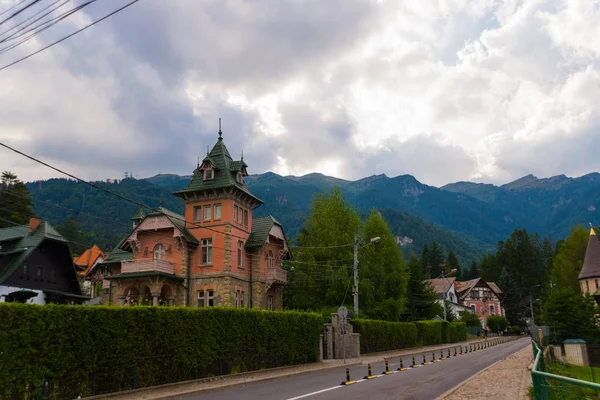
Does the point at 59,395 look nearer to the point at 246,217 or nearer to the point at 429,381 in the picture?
the point at 429,381

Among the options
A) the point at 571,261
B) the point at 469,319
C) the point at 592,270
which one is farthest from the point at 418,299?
the point at 571,261

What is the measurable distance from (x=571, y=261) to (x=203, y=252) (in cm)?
6855

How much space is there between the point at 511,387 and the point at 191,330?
39.7ft

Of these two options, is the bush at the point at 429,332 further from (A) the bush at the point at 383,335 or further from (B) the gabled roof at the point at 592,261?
(B) the gabled roof at the point at 592,261

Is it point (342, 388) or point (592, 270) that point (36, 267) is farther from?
point (592, 270)

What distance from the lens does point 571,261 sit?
8200cm

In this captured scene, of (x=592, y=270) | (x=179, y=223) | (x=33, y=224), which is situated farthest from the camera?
(x=592, y=270)

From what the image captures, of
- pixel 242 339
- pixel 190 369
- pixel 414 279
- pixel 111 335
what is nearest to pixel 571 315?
pixel 414 279

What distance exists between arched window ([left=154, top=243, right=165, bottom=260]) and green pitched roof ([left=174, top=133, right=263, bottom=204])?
4.27m

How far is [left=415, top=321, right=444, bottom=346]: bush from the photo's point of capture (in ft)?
168

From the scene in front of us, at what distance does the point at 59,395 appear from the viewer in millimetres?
14789

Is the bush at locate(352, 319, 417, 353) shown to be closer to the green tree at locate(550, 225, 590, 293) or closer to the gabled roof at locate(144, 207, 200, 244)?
the gabled roof at locate(144, 207, 200, 244)

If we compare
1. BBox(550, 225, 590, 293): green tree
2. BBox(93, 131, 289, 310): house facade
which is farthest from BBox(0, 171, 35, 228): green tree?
BBox(550, 225, 590, 293): green tree

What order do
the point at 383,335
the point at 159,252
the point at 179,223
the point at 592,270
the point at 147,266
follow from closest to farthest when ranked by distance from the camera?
1. the point at 147,266
2. the point at 159,252
3. the point at 179,223
4. the point at 383,335
5. the point at 592,270
